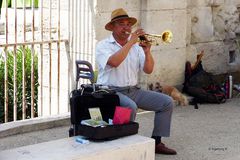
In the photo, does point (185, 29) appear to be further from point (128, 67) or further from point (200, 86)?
point (128, 67)

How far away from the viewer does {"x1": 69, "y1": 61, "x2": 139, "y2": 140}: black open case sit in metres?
4.88

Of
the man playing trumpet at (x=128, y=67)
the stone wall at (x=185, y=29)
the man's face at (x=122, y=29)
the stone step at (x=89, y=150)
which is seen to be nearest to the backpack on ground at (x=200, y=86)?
the stone wall at (x=185, y=29)

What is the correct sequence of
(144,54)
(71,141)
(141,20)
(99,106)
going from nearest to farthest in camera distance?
(71,141) → (99,106) → (144,54) → (141,20)

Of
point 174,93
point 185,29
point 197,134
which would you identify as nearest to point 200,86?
point 174,93

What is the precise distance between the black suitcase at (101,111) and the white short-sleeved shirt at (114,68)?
16.5 inches

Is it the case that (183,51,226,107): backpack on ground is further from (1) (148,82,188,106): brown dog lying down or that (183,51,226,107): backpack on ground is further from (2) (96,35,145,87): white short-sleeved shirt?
(2) (96,35,145,87): white short-sleeved shirt

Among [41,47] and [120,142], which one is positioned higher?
[41,47]

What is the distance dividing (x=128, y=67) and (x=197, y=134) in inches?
59.1

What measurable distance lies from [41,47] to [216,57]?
3081 millimetres

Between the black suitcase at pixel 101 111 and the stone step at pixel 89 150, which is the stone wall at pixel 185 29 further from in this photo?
the stone step at pixel 89 150

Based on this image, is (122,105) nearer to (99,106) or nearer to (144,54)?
(99,106)

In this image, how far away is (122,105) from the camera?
5516 mm

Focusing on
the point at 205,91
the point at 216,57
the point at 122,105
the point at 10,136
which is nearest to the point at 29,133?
the point at 10,136

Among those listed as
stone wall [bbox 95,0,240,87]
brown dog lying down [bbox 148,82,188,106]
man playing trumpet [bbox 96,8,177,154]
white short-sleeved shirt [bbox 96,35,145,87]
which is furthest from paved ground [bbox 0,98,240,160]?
white short-sleeved shirt [bbox 96,35,145,87]
